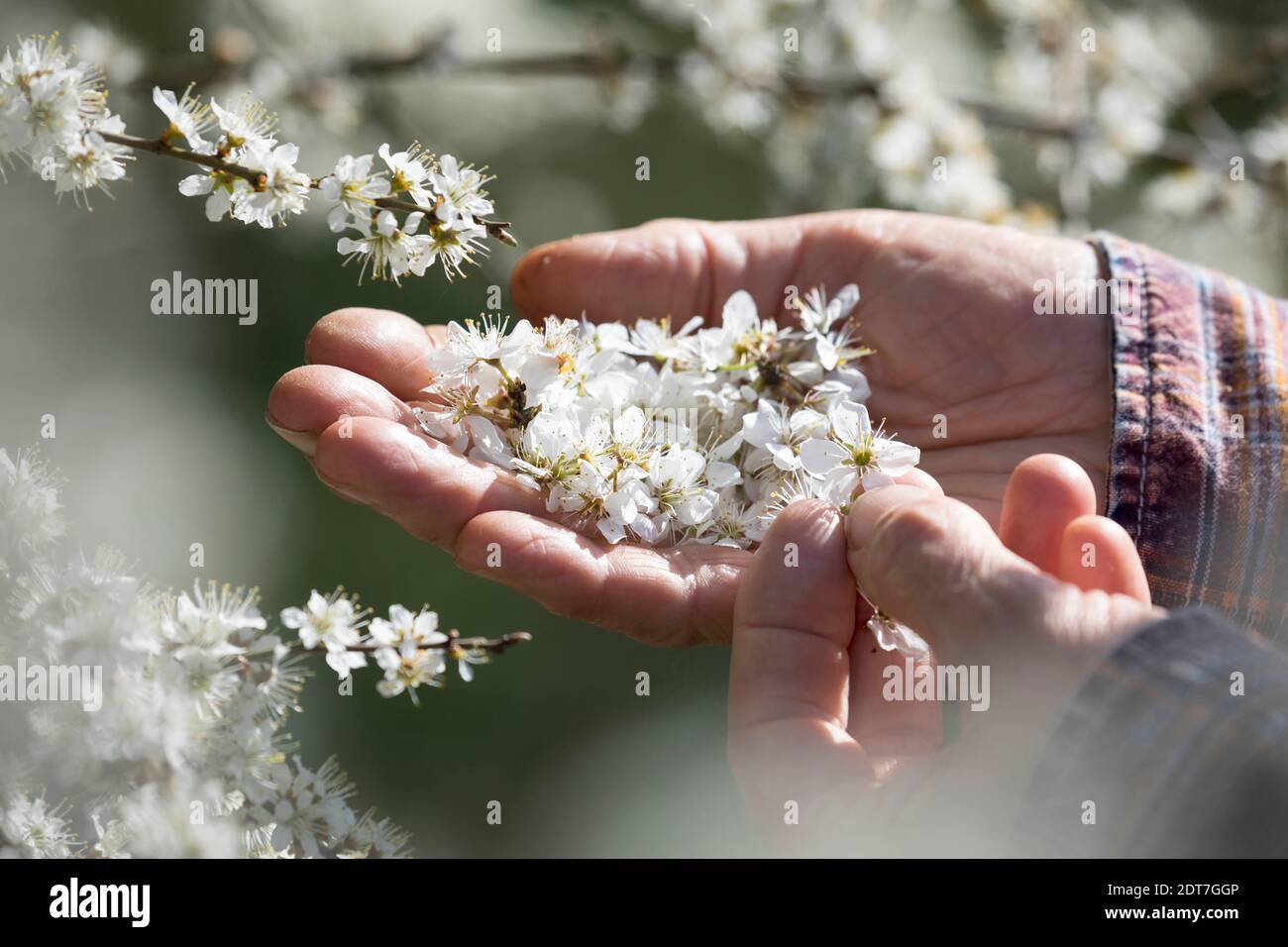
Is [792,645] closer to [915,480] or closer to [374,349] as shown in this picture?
[915,480]

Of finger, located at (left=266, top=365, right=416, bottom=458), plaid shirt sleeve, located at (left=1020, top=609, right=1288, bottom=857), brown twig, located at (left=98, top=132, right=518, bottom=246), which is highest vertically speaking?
brown twig, located at (left=98, top=132, right=518, bottom=246)

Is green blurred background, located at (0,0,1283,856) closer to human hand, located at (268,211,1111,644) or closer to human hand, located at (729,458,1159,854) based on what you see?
human hand, located at (268,211,1111,644)

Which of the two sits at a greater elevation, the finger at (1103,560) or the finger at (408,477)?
the finger at (408,477)

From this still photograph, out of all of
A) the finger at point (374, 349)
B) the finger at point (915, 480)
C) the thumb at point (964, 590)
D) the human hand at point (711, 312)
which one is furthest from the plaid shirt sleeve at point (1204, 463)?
the finger at point (374, 349)

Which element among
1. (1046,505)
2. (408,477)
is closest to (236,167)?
(408,477)

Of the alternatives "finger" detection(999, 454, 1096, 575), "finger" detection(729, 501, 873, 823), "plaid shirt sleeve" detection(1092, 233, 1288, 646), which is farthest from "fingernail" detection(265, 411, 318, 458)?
"plaid shirt sleeve" detection(1092, 233, 1288, 646)

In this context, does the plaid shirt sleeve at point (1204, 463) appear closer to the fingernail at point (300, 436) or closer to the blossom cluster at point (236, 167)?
the blossom cluster at point (236, 167)
